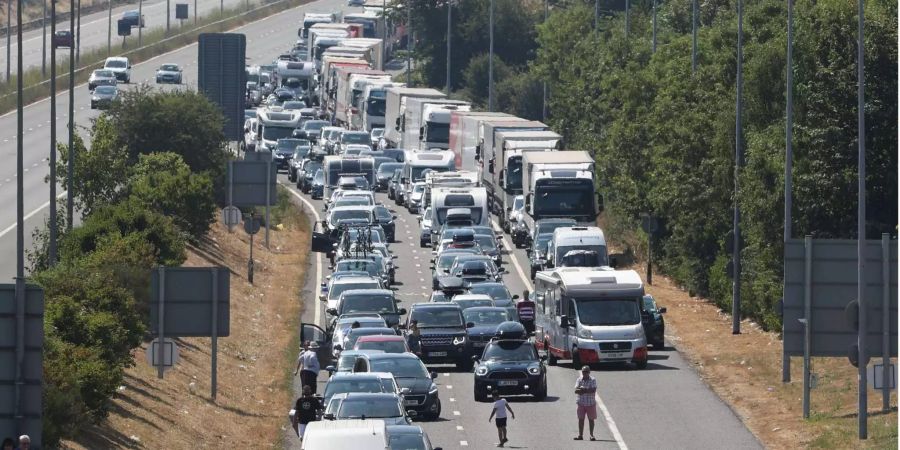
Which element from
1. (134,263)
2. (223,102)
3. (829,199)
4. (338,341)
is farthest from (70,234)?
(223,102)

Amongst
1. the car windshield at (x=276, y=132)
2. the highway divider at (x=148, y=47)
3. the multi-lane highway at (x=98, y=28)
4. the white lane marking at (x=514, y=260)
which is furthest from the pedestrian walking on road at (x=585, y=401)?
the multi-lane highway at (x=98, y=28)

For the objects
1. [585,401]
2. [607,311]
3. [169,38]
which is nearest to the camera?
[585,401]

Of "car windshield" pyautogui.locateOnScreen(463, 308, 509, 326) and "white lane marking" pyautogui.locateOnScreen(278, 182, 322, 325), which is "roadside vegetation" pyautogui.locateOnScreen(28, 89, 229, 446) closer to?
"white lane marking" pyautogui.locateOnScreen(278, 182, 322, 325)

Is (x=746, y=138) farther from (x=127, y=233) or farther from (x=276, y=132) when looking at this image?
(x=276, y=132)

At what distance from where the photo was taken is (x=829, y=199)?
4759cm

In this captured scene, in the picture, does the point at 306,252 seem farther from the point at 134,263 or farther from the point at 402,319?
the point at 134,263

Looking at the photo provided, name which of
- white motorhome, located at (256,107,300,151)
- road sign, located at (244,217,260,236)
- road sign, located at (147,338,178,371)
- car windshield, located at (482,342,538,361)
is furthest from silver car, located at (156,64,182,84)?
road sign, located at (147,338,178,371)

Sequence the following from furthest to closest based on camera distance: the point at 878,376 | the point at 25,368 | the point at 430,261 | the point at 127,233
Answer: the point at 430,261 → the point at 127,233 → the point at 878,376 → the point at 25,368

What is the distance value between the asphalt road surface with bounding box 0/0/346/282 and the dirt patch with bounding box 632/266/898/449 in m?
17.9

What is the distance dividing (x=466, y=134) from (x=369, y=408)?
5220 cm

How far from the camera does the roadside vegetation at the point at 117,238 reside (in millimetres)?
31016

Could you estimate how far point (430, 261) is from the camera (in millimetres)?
68688

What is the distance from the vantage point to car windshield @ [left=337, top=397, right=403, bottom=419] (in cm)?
3219

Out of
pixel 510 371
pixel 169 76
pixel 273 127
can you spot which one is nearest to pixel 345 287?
pixel 510 371
